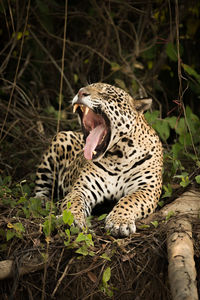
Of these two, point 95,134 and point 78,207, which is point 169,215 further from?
point 95,134

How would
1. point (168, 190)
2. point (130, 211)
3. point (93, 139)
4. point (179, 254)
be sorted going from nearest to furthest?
point (179, 254)
point (130, 211)
point (93, 139)
point (168, 190)

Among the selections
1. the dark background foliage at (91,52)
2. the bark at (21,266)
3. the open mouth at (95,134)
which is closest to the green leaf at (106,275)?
the bark at (21,266)

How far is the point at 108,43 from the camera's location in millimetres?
8492

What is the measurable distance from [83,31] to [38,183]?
3470 mm

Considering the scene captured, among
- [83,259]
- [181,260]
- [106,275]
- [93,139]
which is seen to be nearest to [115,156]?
[93,139]

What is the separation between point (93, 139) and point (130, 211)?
2.89 feet

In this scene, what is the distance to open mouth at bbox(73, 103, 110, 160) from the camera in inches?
212

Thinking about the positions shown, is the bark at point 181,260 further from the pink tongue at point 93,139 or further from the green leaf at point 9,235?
the green leaf at point 9,235

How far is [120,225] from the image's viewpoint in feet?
15.5

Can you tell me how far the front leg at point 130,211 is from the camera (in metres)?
4.73

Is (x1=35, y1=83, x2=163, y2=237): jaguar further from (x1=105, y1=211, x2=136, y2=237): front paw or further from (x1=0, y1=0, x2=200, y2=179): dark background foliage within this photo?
(x1=0, y1=0, x2=200, y2=179): dark background foliage

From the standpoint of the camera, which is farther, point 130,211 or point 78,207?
point 78,207

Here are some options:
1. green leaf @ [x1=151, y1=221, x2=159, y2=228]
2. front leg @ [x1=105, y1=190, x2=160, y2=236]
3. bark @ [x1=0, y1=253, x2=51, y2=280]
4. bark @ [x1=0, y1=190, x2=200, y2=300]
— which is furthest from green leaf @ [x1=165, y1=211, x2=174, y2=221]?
bark @ [x1=0, y1=253, x2=51, y2=280]

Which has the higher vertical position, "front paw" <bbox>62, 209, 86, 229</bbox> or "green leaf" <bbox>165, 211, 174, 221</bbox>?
"front paw" <bbox>62, 209, 86, 229</bbox>
